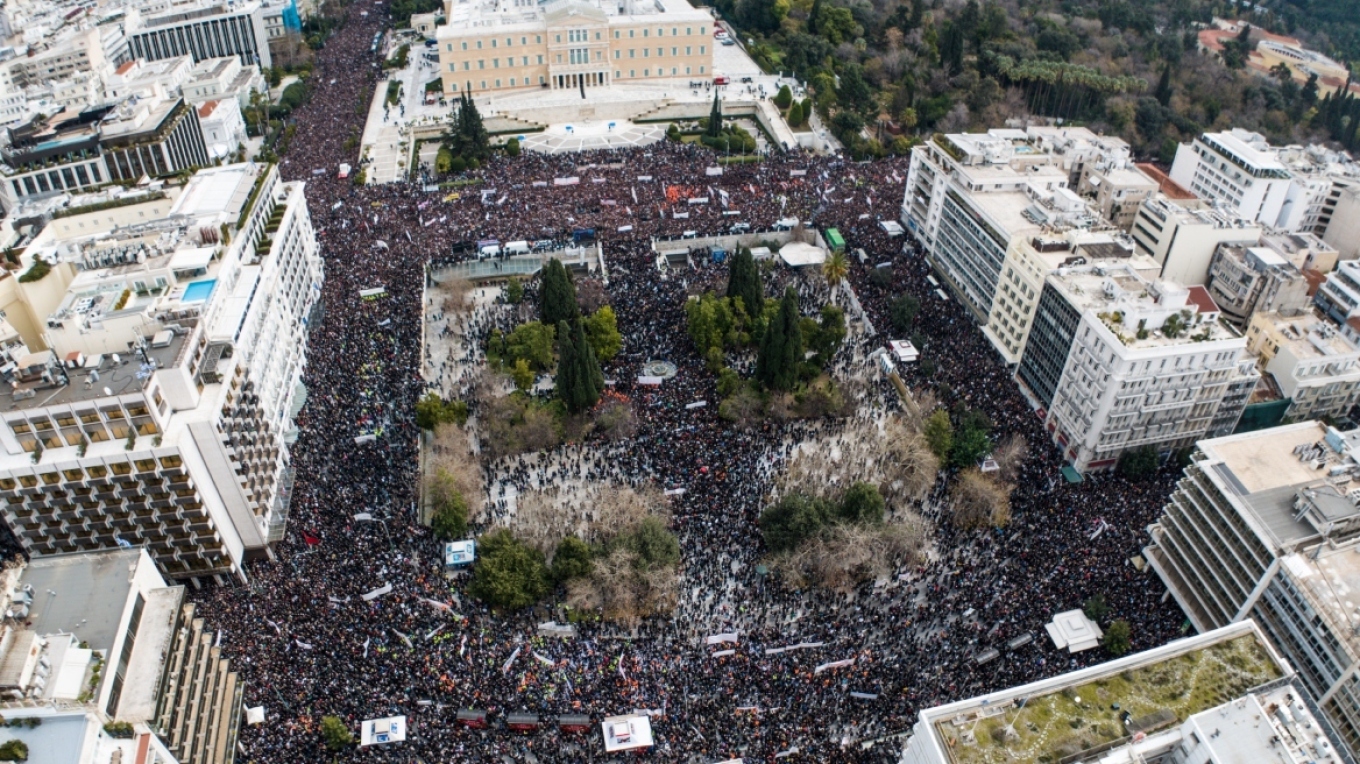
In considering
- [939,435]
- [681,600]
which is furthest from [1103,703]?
[939,435]

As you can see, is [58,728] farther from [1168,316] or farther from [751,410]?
[1168,316]

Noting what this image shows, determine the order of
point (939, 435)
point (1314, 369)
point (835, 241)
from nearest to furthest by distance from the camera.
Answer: point (939, 435) → point (1314, 369) → point (835, 241)

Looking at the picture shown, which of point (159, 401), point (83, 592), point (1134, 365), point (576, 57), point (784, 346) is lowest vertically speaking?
point (784, 346)

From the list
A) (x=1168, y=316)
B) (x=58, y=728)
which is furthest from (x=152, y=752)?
(x=1168, y=316)

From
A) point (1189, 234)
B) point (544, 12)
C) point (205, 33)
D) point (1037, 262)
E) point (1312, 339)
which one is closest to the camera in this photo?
point (1312, 339)

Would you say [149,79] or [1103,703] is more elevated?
[1103,703]

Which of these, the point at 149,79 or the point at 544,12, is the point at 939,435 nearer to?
the point at 544,12

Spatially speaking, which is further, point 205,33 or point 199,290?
point 205,33
